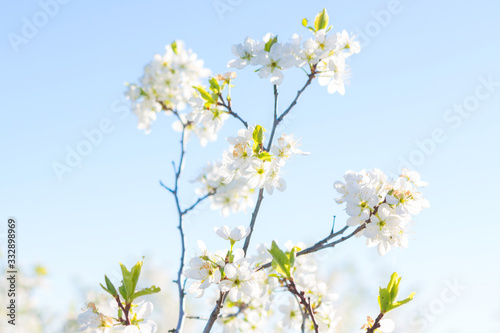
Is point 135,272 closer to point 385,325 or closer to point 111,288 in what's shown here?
point 111,288

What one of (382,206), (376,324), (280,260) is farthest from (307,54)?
(376,324)

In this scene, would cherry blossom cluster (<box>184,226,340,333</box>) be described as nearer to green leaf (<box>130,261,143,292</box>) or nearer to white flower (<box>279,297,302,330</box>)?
white flower (<box>279,297,302,330</box>)

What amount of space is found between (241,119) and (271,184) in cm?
39

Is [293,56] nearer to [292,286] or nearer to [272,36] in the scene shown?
[272,36]

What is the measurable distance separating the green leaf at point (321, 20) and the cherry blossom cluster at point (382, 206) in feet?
2.35

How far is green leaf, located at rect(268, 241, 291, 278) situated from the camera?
1.38 m

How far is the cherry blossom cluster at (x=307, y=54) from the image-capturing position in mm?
1801

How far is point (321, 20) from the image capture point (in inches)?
72.4

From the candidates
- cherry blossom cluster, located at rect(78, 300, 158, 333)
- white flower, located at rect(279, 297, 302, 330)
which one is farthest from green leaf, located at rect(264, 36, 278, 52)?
white flower, located at rect(279, 297, 302, 330)

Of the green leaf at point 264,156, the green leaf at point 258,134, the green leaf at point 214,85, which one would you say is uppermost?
the green leaf at point 214,85

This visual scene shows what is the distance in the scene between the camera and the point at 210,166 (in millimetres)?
3371

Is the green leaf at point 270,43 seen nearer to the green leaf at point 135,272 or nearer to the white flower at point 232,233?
the white flower at point 232,233

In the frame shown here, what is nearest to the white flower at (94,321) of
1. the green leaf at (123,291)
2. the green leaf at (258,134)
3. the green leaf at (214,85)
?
the green leaf at (123,291)

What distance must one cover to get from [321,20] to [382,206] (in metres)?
0.90
